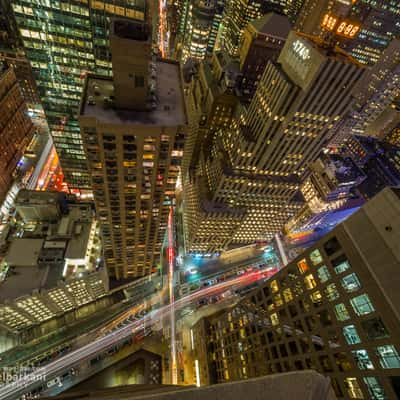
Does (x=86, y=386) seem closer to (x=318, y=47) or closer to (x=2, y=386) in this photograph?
(x=2, y=386)

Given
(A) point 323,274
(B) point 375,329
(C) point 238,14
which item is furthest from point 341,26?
(C) point 238,14

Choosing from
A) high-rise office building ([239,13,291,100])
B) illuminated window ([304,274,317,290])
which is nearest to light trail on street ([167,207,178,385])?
illuminated window ([304,274,317,290])

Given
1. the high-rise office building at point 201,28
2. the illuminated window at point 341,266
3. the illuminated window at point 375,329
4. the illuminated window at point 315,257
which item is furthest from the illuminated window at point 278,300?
the high-rise office building at point 201,28

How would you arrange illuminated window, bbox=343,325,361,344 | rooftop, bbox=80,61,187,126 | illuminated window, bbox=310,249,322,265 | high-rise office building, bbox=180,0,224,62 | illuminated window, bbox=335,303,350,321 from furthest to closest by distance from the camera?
high-rise office building, bbox=180,0,224,62
rooftop, bbox=80,61,187,126
illuminated window, bbox=310,249,322,265
illuminated window, bbox=335,303,350,321
illuminated window, bbox=343,325,361,344

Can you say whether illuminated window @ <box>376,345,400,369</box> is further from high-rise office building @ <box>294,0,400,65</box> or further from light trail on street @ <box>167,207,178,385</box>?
high-rise office building @ <box>294,0,400,65</box>

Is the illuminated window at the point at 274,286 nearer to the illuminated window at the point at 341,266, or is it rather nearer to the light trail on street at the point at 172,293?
the illuminated window at the point at 341,266
